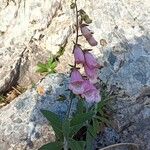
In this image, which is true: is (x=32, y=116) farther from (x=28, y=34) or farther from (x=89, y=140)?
(x=28, y=34)

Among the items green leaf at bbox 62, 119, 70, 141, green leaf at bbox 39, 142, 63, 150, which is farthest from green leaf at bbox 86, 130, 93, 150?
green leaf at bbox 62, 119, 70, 141

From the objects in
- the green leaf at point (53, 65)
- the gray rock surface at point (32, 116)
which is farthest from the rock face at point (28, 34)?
the gray rock surface at point (32, 116)

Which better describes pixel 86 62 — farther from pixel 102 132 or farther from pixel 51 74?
pixel 51 74

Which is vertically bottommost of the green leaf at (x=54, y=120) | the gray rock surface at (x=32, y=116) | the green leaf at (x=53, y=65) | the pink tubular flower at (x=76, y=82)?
the gray rock surface at (x=32, y=116)

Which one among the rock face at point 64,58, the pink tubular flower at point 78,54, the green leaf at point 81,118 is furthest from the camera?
the rock face at point 64,58

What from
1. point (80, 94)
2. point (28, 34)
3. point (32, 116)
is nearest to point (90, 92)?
point (80, 94)

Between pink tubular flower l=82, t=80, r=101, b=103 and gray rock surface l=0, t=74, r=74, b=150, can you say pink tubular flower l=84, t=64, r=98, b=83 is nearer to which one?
pink tubular flower l=82, t=80, r=101, b=103

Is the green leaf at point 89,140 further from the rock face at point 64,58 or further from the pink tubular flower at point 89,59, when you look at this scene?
the pink tubular flower at point 89,59
